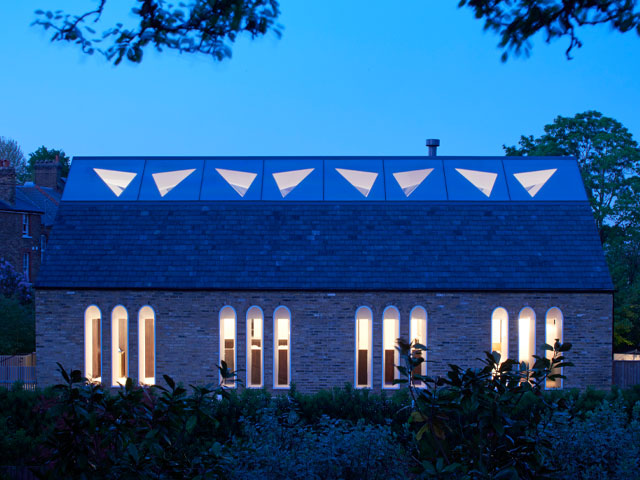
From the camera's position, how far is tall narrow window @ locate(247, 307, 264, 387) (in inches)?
822

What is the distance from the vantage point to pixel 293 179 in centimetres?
2397

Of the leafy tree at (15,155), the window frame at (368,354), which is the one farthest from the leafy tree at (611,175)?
the leafy tree at (15,155)

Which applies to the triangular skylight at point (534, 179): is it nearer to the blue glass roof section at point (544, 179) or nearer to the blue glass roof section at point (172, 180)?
the blue glass roof section at point (544, 179)

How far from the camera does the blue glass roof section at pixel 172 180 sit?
76.6ft

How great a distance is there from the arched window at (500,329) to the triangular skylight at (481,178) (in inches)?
197

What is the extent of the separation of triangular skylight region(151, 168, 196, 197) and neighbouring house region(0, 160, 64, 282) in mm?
24518

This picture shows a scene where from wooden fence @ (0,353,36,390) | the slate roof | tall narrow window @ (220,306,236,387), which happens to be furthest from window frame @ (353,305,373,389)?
wooden fence @ (0,353,36,390)

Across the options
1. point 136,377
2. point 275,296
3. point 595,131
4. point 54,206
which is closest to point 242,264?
point 275,296

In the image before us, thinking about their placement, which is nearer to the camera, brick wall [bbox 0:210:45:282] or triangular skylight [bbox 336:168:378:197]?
triangular skylight [bbox 336:168:378:197]

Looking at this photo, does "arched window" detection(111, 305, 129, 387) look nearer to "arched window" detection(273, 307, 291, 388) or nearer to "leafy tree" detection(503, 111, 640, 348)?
"arched window" detection(273, 307, 291, 388)

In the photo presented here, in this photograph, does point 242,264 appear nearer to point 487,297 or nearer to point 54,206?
point 487,297

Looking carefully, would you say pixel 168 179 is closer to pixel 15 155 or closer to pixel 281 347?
pixel 281 347

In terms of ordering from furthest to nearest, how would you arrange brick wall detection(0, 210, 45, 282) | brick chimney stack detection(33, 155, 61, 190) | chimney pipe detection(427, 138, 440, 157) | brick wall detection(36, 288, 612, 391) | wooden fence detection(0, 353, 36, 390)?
brick chimney stack detection(33, 155, 61, 190) → brick wall detection(0, 210, 45, 282) → chimney pipe detection(427, 138, 440, 157) → wooden fence detection(0, 353, 36, 390) → brick wall detection(36, 288, 612, 391)

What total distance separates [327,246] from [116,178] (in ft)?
30.0
